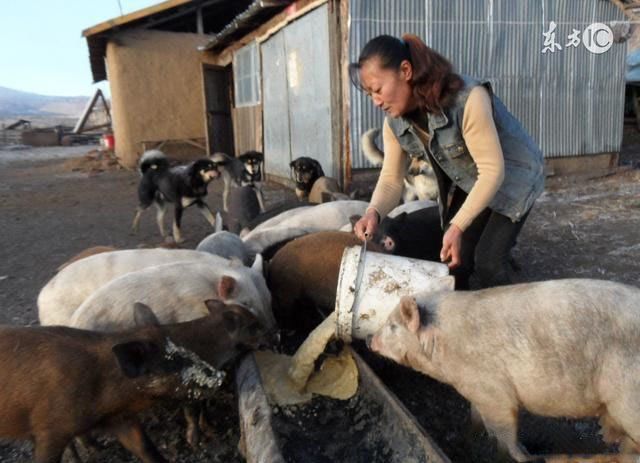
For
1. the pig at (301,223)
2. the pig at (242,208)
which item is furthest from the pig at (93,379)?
the pig at (242,208)

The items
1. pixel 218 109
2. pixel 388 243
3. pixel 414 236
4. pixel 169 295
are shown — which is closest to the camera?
pixel 169 295

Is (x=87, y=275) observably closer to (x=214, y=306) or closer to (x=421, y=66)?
(x=214, y=306)

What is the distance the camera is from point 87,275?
159 inches

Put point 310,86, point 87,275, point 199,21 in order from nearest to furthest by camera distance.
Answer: point 87,275 → point 310,86 → point 199,21

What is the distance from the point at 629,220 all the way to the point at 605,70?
4.69 m

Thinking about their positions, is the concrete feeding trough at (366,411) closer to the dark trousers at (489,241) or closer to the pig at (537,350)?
the pig at (537,350)

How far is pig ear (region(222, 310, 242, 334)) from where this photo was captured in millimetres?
3223

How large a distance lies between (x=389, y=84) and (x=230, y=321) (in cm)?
167

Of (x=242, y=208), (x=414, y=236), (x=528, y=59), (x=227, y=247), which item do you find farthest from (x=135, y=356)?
(x=528, y=59)

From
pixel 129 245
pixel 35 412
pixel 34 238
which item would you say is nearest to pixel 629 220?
pixel 129 245

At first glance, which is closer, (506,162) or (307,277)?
(506,162)

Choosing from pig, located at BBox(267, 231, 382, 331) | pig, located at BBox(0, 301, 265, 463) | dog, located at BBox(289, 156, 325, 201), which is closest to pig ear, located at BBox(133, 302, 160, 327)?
pig, located at BBox(0, 301, 265, 463)

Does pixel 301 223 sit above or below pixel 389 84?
below

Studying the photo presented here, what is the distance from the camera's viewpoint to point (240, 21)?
12.6m
